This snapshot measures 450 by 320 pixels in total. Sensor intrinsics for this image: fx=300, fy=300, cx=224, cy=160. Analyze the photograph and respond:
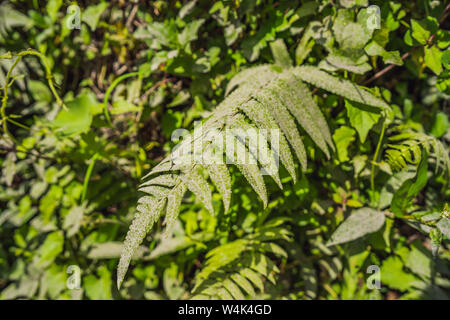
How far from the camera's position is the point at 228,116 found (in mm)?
873

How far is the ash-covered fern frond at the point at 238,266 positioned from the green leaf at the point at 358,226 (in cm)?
19

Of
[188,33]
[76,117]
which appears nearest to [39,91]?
[76,117]

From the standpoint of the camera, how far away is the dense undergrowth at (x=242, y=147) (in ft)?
3.39

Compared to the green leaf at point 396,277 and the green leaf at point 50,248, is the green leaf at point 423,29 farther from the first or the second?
the green leaf at point 50,248

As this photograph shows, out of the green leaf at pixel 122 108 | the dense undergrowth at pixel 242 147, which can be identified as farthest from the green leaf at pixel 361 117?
the green leaf at pixel 122 108

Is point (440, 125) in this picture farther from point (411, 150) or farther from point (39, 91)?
point (39, 91)

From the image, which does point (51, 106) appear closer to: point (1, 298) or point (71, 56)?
point (71, 56)

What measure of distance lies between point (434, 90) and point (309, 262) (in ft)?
3.13

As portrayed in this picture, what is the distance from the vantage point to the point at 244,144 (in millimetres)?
787

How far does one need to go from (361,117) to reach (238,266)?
748 millimetres

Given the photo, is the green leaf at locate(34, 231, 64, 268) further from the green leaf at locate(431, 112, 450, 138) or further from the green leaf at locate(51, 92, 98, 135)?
the green leaf at locate(431, 112, 450, 138)

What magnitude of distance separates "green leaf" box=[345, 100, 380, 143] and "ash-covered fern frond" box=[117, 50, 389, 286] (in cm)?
6

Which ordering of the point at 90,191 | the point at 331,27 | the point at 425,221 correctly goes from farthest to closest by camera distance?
the point at 90,191 < the point at 331,27 < the point at 425,221
